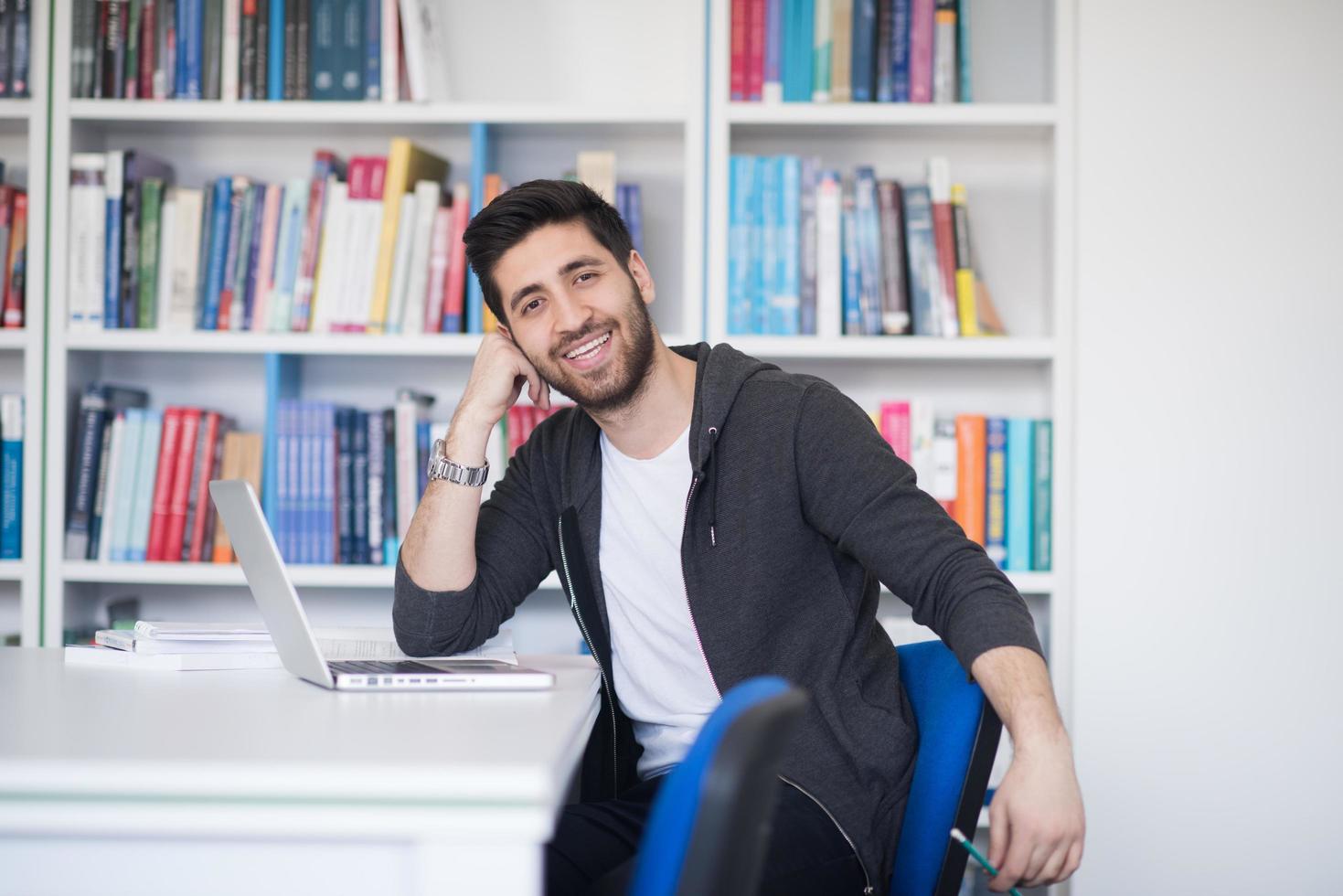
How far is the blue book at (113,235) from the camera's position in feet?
8.30

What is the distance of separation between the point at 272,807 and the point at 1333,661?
2.16m

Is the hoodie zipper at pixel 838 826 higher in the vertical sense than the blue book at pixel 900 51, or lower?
lower

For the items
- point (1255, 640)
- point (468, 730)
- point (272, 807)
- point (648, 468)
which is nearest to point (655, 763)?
point (648, 468)

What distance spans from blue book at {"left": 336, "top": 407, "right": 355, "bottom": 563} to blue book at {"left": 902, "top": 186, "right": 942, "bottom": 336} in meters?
1.23

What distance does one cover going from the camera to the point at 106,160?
2541 millimetres

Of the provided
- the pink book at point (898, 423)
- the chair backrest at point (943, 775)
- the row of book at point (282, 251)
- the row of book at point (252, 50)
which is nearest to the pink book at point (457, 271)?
the row of book at point (282, 251)

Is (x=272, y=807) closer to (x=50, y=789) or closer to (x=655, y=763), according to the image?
(x=50, y=789)

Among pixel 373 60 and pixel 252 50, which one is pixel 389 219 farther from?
pixel 252 50

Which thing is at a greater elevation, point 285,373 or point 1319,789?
point 285,373

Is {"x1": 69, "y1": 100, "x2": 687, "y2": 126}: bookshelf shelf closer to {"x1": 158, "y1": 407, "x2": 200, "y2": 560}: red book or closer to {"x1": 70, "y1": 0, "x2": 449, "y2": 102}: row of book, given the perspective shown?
{"x1": 70, "y1": 0, "x2": 449, "y2": 102}: row of book

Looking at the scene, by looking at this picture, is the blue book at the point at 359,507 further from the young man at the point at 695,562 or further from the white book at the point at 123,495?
the young man at the point at 695,562

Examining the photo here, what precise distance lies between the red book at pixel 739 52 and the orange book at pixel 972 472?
2.69 feet

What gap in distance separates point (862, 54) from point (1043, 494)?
3.23 ft

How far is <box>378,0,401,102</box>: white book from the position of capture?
98.2 inches
